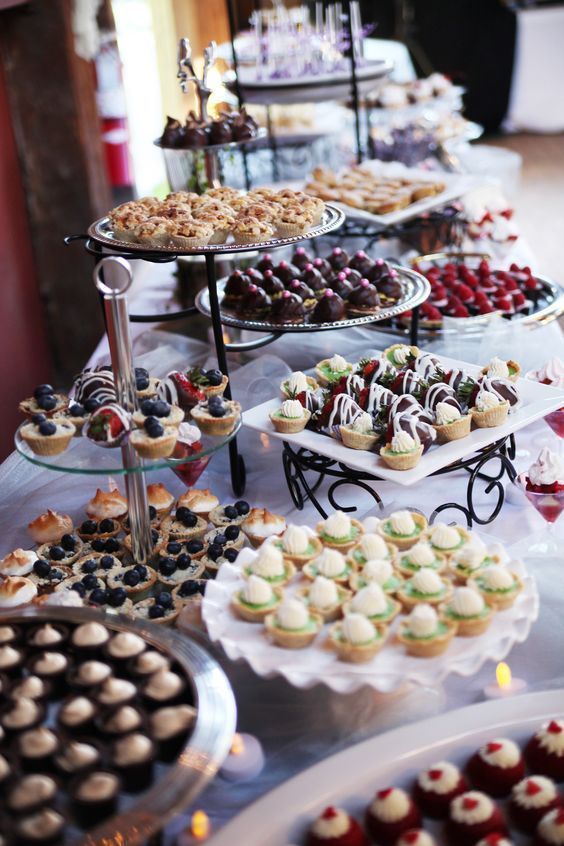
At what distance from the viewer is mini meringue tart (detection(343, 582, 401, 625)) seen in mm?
1223

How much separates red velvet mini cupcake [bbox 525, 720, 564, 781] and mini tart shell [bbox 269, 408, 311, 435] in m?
0.78

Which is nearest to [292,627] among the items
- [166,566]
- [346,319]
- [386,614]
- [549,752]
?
[386,614]

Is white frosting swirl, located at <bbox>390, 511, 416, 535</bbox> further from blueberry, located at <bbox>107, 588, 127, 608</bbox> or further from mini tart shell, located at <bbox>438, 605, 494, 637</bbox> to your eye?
blueberry, located at <bbox>107, 588, 127, 608</bbox>

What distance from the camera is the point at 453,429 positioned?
5.63 feet

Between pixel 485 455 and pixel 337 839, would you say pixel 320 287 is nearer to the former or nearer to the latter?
pixel 485 455

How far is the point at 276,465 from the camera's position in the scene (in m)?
2.08

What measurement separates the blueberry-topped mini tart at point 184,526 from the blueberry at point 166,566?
0.13 m

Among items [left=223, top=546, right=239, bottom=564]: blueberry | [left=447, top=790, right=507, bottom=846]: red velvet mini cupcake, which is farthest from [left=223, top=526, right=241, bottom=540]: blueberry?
[left=447, top=790, right=507, bottom=846]: red velvet mini cupcake

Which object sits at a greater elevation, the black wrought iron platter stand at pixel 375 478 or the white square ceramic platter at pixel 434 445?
the white square ceramic platter at pixel 434 445

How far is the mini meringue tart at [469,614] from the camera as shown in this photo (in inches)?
47.6

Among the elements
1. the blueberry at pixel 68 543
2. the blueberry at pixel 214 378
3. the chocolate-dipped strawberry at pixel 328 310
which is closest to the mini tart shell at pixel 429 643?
the blueberry at pixel 214 378

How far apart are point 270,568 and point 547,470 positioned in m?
0.59

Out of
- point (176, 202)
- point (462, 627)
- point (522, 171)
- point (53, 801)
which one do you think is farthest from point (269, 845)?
point (522, 171)

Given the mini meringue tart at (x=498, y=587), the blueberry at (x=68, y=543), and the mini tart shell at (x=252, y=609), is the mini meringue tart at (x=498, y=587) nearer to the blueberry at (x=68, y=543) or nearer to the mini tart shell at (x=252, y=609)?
the mini tart shell at (x=252, y=609)
